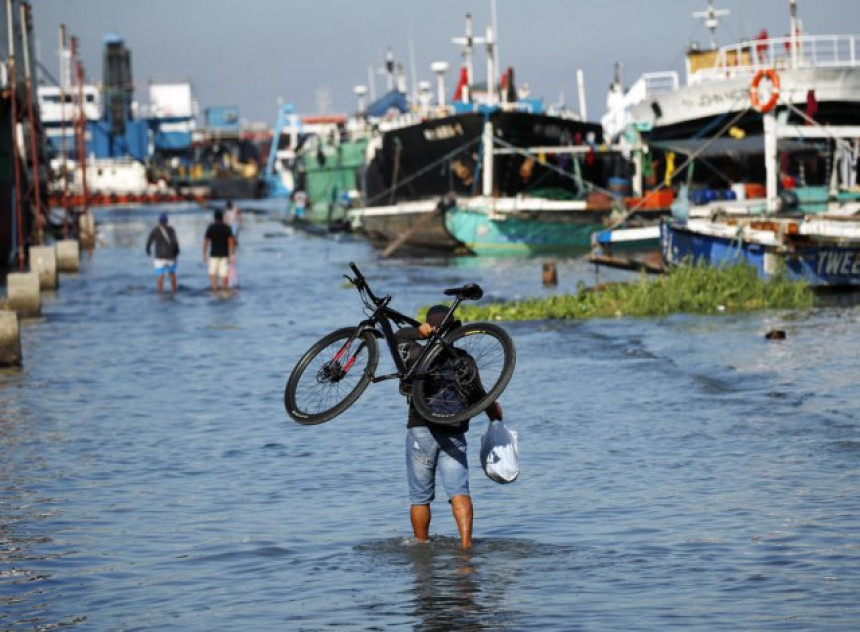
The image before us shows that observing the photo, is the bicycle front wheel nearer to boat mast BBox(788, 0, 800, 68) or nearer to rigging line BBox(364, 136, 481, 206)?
boat mast BBox(788, 0, 800, 68)

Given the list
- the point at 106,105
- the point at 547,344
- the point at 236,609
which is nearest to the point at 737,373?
the point at 547,344

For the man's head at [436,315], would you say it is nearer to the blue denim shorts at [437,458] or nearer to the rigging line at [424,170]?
the blue denim shorts at [437,458]

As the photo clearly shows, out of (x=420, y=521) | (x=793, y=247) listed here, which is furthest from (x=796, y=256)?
(x=420, y=521)

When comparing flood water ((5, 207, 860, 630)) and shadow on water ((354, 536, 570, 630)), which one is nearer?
shadow on water ((354, 536, 570, 630))

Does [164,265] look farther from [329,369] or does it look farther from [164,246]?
[329,369]

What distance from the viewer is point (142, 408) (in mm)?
17625

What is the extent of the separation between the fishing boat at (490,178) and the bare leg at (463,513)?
34.0 meters

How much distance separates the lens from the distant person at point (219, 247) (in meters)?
31.5

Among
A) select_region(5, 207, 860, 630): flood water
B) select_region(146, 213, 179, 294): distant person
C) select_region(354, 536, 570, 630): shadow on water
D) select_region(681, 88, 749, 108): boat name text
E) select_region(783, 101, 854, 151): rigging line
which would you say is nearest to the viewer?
select_region(354, 536, 570, 630): shadow on water

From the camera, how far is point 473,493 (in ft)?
39.9

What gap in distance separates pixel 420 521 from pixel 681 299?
15.8 meters

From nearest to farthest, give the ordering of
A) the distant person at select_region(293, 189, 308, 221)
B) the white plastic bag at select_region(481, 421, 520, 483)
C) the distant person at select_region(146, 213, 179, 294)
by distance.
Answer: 1. the white plastic bag at select_region(481, 421, 520, 483)
2. the distant person at select_region(146, 213, 179, 294)
3. the distant person at select_region(293, 189, 308, 221)

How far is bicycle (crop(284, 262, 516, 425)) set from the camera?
9953mm

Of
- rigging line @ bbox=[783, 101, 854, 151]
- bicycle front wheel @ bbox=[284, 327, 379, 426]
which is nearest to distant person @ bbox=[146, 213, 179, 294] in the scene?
rigging line @ bbox=[783, 101, 854, 151]
